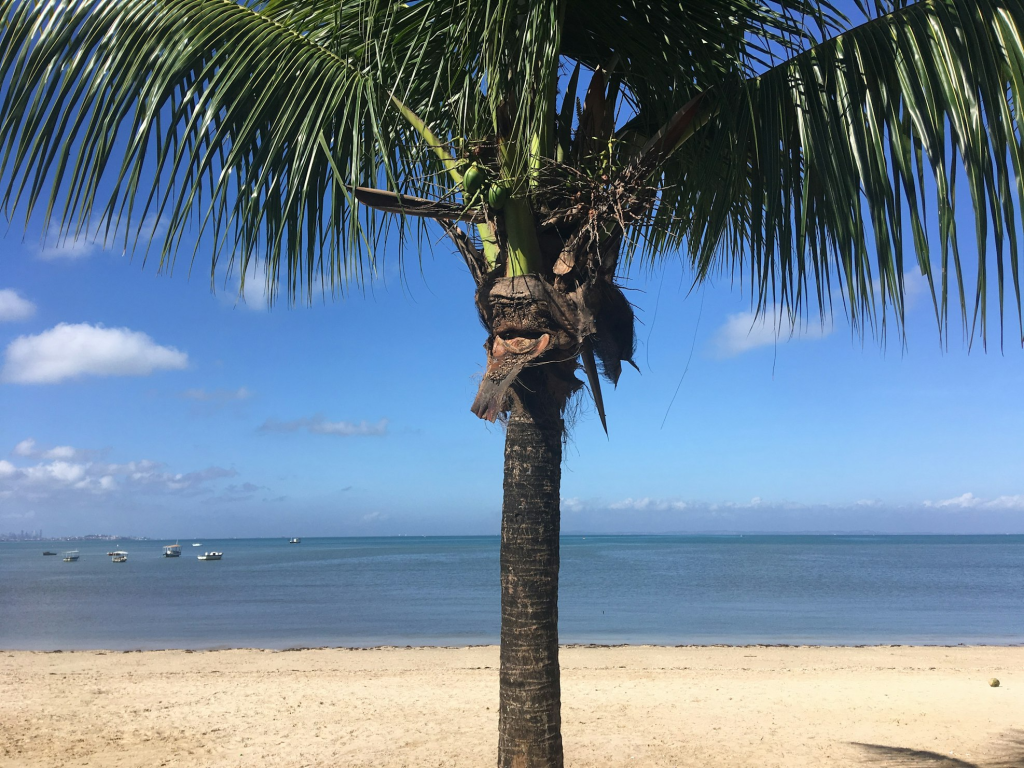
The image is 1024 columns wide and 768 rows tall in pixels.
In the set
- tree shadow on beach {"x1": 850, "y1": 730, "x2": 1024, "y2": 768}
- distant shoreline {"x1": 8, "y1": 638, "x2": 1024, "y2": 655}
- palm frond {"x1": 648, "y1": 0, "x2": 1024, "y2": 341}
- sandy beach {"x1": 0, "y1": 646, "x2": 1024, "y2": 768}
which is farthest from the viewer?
distant shoreline {"x1": 8, "y1": 638, "x2": 1024, "y2": 655}

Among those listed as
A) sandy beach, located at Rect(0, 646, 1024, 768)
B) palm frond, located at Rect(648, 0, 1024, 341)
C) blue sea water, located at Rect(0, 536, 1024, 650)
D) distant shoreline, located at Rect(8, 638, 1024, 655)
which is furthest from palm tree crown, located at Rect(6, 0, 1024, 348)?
blue sea water, located at Rect(0, 536, 1024, 650)

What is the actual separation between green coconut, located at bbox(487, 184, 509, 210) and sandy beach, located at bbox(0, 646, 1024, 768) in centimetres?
414

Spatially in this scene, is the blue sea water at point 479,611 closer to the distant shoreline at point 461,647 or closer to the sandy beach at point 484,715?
the distant shoreline at point 461,647

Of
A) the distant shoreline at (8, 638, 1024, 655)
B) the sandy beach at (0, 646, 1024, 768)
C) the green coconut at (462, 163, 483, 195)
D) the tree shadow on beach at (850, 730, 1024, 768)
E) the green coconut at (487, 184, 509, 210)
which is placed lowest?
the distant shoreline at (8, 638, 1024, 655)

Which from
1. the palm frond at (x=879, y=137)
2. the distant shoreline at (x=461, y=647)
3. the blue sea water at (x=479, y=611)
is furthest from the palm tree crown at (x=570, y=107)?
the blue sea water at (x=479, y=611)

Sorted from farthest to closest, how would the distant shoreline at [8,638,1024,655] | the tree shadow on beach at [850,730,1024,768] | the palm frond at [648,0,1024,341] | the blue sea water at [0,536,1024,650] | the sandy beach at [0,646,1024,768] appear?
the blue sea water at [0,536,1024,650], the distant shoreline at [8,638,1024,655], the sandy beach at [0,646,1024,768], the tree shadow on beach at [850,730,1024,768], the palm frond at [648,0,1024,341]

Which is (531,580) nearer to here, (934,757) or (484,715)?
(934,757)

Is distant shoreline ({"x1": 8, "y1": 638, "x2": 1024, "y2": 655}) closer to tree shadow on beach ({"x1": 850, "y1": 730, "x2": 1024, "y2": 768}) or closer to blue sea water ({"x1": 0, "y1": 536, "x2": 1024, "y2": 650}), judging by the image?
blue sea water ({"x1": 0, "y1": 536, "x2": 1024, "y2": 650})

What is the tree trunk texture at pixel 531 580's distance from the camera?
3156mm

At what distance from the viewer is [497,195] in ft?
10.3

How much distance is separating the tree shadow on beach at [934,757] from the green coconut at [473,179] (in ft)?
16.7

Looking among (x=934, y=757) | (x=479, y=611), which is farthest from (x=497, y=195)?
(x=479, y=611)

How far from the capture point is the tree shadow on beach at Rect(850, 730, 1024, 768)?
17.3 feet

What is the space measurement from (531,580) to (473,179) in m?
1.74
